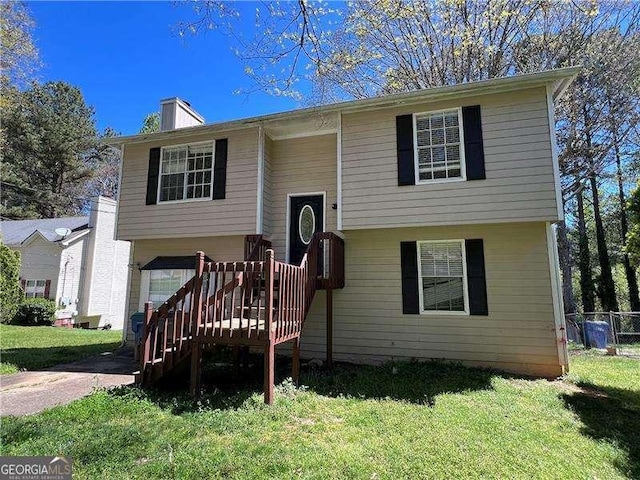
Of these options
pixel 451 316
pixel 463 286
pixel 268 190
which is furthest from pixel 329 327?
pixel 268 190

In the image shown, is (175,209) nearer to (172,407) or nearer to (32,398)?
(32,398)

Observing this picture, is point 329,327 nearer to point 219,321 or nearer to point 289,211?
point 219,321

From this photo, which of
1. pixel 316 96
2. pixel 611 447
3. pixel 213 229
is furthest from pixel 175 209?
pixel 611 447

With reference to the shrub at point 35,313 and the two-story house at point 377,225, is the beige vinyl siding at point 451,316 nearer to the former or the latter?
the two-story house at point 377,225

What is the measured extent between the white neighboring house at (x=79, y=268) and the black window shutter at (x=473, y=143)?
628 inches

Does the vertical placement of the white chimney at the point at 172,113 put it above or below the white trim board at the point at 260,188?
above

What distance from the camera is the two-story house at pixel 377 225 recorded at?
6.58 m

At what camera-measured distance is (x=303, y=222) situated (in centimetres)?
886

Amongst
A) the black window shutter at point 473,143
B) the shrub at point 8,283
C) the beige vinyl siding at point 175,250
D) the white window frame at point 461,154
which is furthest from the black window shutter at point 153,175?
the shrub at point 8,283

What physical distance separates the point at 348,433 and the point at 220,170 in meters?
6.78

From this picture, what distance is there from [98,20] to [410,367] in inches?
339

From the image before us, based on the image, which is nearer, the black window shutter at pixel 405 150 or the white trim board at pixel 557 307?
the white trim board at pixel 557 307

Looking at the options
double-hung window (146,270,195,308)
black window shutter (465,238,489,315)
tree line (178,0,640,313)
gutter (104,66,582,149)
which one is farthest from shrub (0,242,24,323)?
black window shutter (465,238,489,315)

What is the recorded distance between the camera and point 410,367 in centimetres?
677
